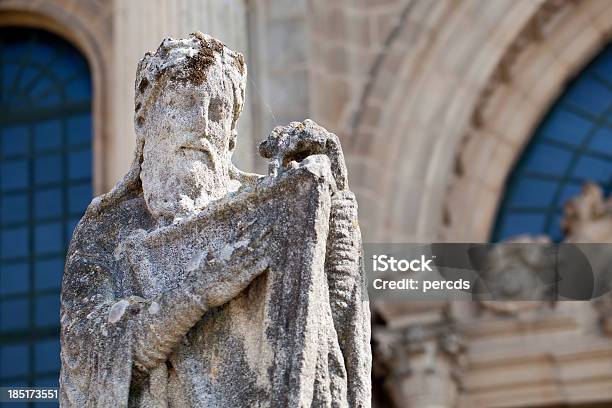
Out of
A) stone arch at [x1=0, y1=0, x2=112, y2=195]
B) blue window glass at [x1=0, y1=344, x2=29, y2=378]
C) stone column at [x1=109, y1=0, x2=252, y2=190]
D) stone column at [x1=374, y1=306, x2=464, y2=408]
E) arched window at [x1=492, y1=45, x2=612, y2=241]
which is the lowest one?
stone column at [x1=374, y1=306, x2=464, y2=408]

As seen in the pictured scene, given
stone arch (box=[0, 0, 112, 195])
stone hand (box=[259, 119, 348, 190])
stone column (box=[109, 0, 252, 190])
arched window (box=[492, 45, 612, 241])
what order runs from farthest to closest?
stone arch (box=[0, 0, 112, 195])
arched window (box=[492, 45, 612, 241])
stone column (box=[109, 0, 252, 190])
stone hand (box=[259, 119, 348, 190])

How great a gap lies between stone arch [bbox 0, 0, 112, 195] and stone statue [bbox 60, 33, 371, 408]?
9.78m

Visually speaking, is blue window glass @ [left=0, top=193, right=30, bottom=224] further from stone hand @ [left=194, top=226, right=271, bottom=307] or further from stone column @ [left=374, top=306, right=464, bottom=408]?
stone hand @ [left=194, top=226, right=271, bottom=307]

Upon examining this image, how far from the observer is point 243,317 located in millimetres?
5816

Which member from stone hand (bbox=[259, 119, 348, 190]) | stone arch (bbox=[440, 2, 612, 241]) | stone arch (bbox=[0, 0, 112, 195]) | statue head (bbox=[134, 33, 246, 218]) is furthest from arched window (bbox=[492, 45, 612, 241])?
stone hand (bbox=[259, 119, 348, 190])

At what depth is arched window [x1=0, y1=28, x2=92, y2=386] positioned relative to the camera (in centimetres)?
1562

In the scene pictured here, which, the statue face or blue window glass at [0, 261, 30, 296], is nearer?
the statue face

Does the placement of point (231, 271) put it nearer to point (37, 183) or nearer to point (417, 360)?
point (417, 360)

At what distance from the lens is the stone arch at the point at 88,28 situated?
634 inches

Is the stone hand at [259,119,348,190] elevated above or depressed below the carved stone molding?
below

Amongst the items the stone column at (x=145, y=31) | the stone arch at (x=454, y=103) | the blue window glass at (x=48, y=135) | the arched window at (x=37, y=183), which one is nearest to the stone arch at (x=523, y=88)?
the stone arch at (x=454, y=103)

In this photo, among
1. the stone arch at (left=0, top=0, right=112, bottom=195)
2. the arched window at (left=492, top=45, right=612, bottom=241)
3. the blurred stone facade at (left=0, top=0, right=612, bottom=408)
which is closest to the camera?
the blurred stone facade at (left=0, top=0, right=612, bottom=408)

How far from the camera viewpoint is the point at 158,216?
6125 mm

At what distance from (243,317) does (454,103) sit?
31.9 feet
